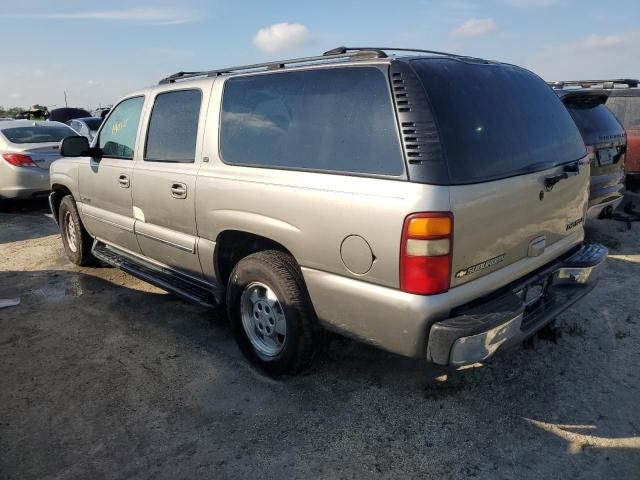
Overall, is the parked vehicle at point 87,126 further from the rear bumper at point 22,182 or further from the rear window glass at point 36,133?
the rear bumper at point 22,182

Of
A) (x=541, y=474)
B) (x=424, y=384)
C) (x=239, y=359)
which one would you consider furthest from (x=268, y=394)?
(x=541, y=474)

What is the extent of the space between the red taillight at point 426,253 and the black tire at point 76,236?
4.12 metres

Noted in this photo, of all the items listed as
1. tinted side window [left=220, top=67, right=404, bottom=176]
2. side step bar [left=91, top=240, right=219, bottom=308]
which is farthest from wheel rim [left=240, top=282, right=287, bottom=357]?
tinted side window [left=220, top=67, right=404, bottom=176]

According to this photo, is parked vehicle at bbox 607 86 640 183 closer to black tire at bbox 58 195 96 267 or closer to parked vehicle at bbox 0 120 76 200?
black tire at bbox 58 195 96 267

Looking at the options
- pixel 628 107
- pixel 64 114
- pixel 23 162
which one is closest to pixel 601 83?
pixel 628 107

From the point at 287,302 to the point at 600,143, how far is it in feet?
14.0

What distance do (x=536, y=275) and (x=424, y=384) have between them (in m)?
0.95

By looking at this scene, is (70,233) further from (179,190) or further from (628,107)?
(628,107)

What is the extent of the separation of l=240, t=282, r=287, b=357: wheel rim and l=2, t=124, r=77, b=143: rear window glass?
702cm

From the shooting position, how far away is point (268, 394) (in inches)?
117

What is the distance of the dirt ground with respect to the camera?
240cm

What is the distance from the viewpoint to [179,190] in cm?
346

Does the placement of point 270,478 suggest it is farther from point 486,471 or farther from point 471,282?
point 471,282

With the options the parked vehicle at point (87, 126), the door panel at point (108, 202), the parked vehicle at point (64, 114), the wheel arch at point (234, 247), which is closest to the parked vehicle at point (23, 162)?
the door panel at point (108, 202)
